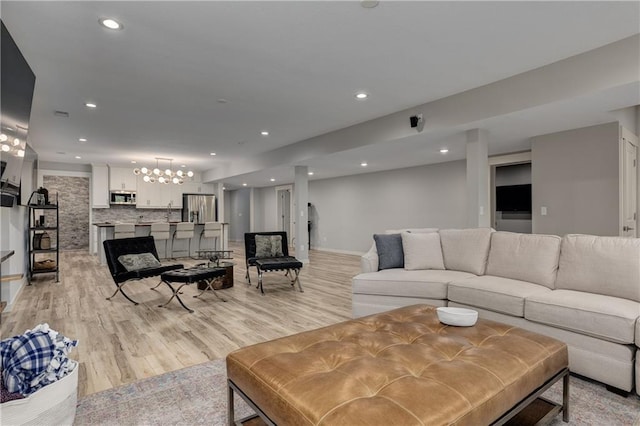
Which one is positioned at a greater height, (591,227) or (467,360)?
(591,227)

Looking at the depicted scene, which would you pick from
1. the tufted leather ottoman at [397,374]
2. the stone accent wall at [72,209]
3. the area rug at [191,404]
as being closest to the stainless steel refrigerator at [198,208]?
the stone accent wall at [72,209]

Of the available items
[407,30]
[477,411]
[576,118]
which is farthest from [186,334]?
[576,118]

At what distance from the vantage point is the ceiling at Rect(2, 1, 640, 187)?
2.44 m

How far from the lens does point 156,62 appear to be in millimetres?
3193

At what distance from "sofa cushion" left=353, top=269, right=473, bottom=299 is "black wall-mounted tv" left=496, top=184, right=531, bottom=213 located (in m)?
4.64

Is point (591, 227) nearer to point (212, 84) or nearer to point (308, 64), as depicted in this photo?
point (308, 64)

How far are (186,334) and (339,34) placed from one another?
3.10m

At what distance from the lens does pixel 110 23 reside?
8.32 feet

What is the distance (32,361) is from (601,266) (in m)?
3.80

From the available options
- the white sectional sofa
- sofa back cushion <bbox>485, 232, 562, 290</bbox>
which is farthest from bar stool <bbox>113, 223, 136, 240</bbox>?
sofa back cushion <bbox>485, 232, 562, 290</bbox>

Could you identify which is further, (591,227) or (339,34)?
(591,227)

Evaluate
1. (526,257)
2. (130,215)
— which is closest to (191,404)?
(526,257)

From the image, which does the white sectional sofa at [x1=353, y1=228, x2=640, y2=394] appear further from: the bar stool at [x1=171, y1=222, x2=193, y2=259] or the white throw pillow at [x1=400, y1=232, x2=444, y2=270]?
the bar stool at [x1=171, y1=222, x2=193, y2=259]

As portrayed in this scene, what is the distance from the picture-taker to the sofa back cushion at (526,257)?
300cm
